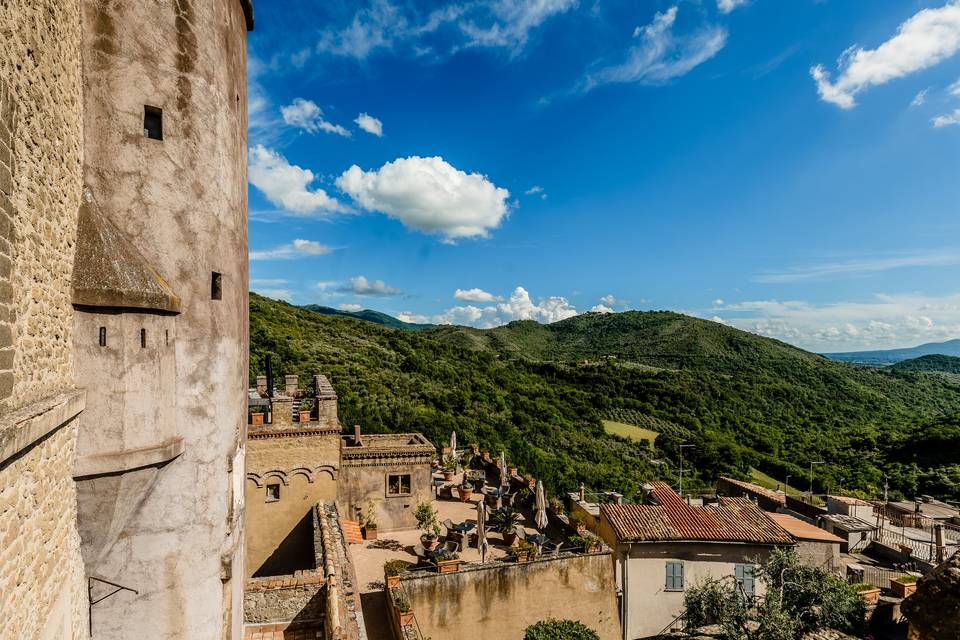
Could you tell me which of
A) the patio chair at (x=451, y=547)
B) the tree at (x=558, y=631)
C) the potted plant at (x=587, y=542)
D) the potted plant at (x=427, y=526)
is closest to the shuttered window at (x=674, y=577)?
the potted plant at (x=587, y=542)

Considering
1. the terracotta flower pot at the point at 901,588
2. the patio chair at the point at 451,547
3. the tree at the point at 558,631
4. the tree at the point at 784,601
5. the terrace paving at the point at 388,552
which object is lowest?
the terracotta flower pot at the point at 901,588

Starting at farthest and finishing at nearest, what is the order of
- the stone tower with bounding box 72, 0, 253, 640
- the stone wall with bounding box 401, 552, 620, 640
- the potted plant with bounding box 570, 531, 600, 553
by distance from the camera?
the potted plant with bounding box 570, 531, 600, 553, the stone wall with bounding box 401, 552, 620, 640, the stone tower with bounding box 72, 0, 253, 640

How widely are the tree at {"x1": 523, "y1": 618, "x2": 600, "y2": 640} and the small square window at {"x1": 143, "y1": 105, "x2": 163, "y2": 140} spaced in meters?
15.6

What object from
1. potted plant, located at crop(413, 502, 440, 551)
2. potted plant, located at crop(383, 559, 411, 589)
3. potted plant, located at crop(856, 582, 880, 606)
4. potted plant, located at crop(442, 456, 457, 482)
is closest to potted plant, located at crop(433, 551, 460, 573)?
potted plant, located at crop(383, 559, 411, 589)

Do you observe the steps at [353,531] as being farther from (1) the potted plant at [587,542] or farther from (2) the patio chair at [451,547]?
(1) the potted plant at [587,542]

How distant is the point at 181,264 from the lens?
21.2ft

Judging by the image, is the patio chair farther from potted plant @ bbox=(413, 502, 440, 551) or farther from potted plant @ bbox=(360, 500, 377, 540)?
potted plant @ bbox=(360, 500, 377, 540)

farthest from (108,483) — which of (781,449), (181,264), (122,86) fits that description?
(781,449)

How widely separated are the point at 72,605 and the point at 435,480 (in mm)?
19899

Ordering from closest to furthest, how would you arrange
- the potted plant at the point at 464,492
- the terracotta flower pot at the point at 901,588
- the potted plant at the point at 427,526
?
the potted plant at the point at 427,526 → the terracotta flower pot at the point at 901,588 → the potted plant at the point at 464,492

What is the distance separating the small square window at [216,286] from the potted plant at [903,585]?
27.6 m

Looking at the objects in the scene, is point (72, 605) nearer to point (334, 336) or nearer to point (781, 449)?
point (334, 336)

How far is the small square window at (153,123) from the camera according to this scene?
6285 mm

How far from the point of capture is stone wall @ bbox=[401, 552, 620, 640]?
1523 cm
